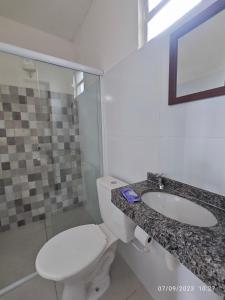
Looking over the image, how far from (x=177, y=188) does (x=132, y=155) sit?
0.45m

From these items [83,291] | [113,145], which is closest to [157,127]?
[113,145]

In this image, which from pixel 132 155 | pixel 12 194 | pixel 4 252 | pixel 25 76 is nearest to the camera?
pixel 132 155

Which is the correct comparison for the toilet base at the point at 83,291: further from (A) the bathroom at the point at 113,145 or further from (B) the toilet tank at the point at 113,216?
(B) the toilet tank at the point at 113,216

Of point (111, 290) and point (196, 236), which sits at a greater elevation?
point (196, 236)

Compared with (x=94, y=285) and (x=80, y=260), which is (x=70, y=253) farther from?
(x=94, y=285)

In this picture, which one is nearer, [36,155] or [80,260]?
[80,260]

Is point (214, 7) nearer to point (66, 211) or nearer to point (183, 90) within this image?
point (183, 90)

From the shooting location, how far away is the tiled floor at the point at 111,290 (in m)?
1.10

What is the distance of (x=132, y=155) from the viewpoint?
1211 millimetres

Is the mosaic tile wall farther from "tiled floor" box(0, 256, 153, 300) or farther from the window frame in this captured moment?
the window frame

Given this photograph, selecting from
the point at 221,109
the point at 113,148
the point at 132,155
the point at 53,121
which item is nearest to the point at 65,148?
the point at 53,121

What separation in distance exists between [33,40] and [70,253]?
2266 mm

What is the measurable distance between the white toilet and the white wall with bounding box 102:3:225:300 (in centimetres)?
25

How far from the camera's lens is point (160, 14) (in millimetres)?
984
